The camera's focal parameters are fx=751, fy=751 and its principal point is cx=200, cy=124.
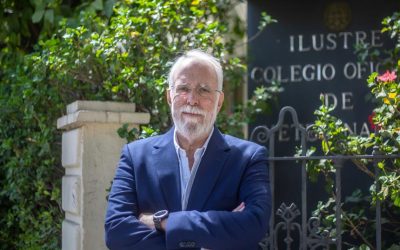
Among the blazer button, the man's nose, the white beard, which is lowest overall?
the blazer button

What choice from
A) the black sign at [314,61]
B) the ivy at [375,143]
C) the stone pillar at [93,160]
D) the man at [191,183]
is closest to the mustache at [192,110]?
the man at [191,183]

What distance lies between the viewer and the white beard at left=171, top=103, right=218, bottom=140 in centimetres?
354

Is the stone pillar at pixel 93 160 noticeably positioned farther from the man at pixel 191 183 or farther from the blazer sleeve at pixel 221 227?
the blazer sleeve at pixel 221 227

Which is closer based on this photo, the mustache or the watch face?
the watch face

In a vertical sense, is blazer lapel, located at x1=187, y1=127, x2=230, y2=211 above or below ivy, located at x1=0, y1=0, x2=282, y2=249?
below

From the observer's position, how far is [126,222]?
136 inches

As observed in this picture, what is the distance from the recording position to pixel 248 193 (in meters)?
3.45

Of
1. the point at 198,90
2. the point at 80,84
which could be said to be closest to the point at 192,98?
the point at 198,90

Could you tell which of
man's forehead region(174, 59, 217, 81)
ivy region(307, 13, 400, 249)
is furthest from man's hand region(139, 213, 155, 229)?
ivy region(307, 13, 400, 249)

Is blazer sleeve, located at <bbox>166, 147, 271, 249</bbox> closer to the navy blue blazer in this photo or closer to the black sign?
the navy blue blazer

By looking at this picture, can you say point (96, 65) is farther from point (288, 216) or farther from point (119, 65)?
point (288, 216)

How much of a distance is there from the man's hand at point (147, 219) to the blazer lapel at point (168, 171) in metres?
0.10

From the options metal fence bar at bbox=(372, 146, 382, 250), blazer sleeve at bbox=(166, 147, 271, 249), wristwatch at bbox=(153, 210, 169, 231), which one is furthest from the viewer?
metal fence bar at bbox=(372, 146, 382, 250)

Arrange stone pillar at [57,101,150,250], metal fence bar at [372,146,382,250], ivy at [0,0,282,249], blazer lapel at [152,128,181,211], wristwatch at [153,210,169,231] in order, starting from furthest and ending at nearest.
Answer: ivy at [0,0,282,249] < stone pillar at [57,101,150,250] < metal fence bar at [372,146,382,250] < blazer lapel at [152,128,181,211] < wristwatch at [153,210,169,231]
